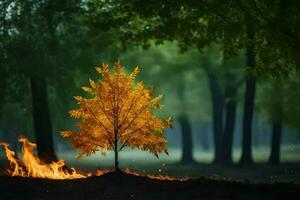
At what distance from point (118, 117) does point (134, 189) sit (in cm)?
202

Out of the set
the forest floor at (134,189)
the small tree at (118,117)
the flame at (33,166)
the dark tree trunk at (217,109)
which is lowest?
the forest floor at (134,189)

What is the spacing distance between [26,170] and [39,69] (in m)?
6.69

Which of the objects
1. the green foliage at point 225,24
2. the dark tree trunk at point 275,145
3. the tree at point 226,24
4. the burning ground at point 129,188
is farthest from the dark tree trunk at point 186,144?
the burning ground at point 129,188

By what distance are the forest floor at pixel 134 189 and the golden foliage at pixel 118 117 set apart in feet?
3.30

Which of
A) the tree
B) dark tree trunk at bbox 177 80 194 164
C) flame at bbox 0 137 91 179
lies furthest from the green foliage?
dark tree trunk at bbox 177 80 194 164

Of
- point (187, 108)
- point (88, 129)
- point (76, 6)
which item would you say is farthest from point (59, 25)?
point (187, 108)

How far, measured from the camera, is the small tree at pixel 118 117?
13.6m

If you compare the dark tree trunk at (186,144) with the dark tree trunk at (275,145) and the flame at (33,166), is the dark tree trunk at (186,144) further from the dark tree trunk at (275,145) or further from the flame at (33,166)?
the flame at (33,166)

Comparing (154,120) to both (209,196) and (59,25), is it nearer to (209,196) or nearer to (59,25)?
(209,196)

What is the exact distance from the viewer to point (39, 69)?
2123 centimetres

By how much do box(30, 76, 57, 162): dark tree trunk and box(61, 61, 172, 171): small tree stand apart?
868 centimetres

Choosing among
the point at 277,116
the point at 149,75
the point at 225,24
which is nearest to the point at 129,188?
the point at 225,24

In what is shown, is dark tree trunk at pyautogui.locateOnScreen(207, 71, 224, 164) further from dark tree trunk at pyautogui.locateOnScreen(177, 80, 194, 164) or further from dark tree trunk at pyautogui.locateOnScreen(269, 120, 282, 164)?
dark tree trunk at pyautogui.locateOnScreen(269, 120, 282, 164)

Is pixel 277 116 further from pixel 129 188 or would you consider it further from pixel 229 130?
pixel 129 188
